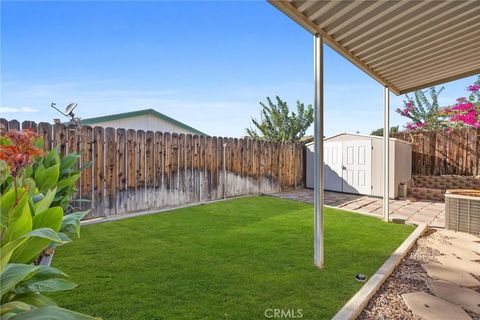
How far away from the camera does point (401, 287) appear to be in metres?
2.70

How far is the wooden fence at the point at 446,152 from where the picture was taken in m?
9.03

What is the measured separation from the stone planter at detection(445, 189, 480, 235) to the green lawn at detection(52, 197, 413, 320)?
78 centimetres

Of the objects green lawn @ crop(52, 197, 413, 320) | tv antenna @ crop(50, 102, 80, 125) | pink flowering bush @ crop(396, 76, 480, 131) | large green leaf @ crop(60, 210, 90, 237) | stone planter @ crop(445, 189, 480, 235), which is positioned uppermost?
pink flowering bush @ crop(396, 76, 480, 131)

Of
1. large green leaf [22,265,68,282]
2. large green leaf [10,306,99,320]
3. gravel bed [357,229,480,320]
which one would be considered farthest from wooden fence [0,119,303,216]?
gravel bed [357,229,480,320]

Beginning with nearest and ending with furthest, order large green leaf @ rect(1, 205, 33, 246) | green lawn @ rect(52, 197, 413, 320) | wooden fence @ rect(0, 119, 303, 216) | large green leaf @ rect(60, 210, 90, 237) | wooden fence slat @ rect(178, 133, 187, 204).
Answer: large green leaf @ rect(1, 205, 33, 246), large green leaf @ rect(60, 210, 90, 237), green lawn @ rect(52, 197, 413, 320), wooden fence @ rect(0, 119, 303, 216), wooden fence slat @ rect(178, 133, 187, 204)

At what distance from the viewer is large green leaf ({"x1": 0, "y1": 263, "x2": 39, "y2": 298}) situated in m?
0.94

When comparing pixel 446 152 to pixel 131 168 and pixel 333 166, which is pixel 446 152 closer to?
pixel 333 166

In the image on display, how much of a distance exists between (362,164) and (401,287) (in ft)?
22.2

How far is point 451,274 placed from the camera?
9.97 feet

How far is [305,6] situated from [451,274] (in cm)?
311

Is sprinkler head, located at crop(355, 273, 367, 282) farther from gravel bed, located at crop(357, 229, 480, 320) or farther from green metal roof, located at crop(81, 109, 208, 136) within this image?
green metal roof, located at crop(81, 109, 208, 136)

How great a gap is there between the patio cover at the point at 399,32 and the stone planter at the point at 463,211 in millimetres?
2010

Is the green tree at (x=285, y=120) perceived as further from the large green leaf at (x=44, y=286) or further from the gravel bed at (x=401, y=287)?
the large green leaf at (x=44, y=286)

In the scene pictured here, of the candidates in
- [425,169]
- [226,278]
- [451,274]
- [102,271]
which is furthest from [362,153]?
[102,271]
